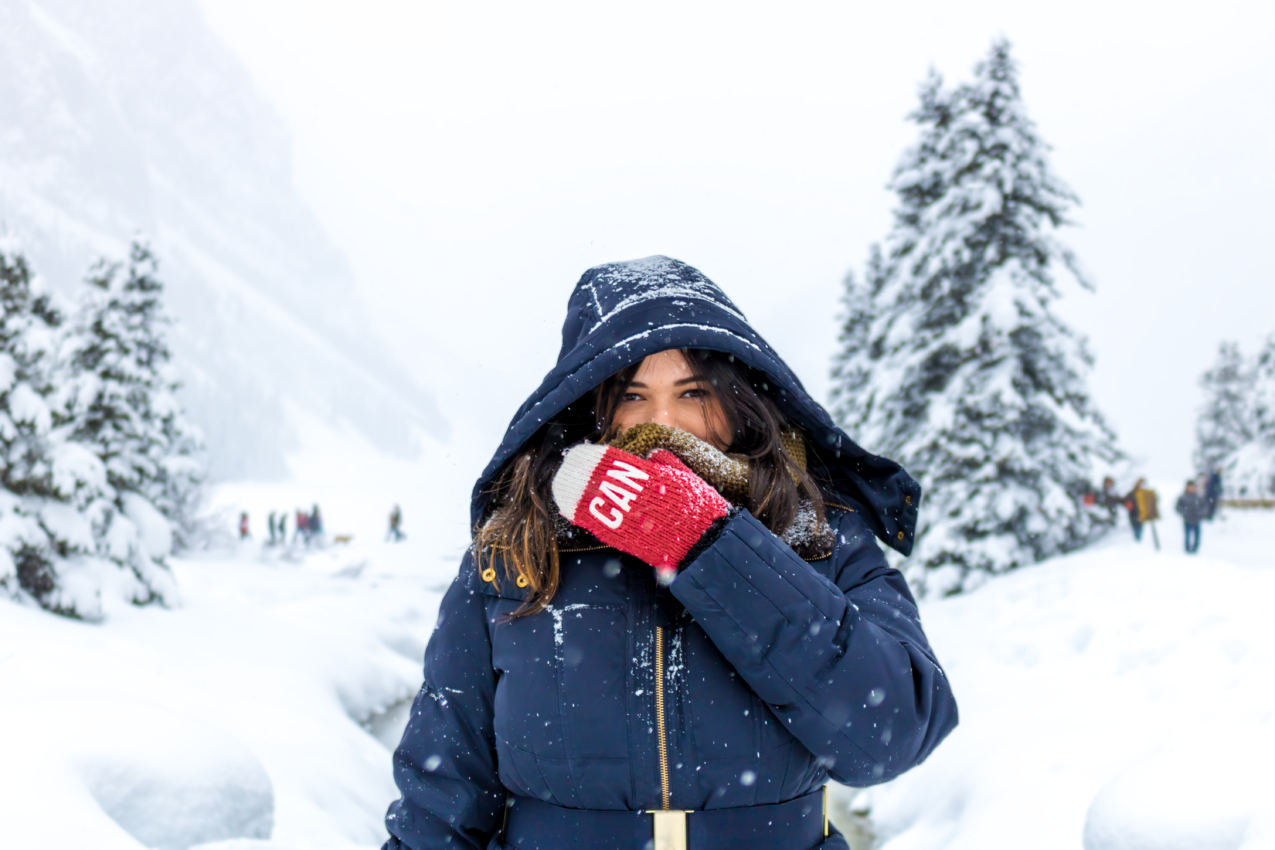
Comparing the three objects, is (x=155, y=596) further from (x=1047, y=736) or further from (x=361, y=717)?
(x=1047, y=736)

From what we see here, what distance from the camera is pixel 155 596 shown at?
45.1 ft

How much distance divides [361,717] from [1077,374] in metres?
13.7

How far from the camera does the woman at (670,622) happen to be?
159 cm

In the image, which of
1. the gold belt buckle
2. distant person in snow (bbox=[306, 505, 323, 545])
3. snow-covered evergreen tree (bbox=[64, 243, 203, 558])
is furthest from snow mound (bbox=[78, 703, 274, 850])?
distant person in snow (bbox=[306, 505, 323, 545])

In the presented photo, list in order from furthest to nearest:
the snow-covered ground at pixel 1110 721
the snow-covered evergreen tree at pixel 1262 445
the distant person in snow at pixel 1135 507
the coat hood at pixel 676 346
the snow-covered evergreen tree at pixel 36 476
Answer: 1. the snow-covered evergreen tree at pixel 1262 445
2. the distant person in snow at pixel 1135 507
3. the snow-covered evergreen tree at pixel 36 476
4. the snow-covered ground at pixel 1110 721
5. the coat hood at pixel 676 346

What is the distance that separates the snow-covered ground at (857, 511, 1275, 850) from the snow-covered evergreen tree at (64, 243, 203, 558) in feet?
44.4

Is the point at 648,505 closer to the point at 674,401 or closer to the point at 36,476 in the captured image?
the point at 674,401

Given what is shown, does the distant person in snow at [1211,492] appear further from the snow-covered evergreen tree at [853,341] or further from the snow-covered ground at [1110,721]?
the snow-covered ground at [1110,721]

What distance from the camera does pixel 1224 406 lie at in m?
37.2

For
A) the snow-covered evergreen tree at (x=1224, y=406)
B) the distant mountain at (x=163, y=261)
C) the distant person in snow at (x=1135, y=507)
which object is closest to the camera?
the distant person in snow at (x=1135, y=507)

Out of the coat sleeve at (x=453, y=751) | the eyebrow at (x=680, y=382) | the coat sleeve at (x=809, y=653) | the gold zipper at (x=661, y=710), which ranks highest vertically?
the eyebrow at (x=680, y=382)

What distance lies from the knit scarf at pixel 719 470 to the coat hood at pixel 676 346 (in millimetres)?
207

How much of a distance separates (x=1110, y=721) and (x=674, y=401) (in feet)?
22.0

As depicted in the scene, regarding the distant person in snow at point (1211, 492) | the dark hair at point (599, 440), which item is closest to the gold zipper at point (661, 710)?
the dark hair at point (599, 440)
